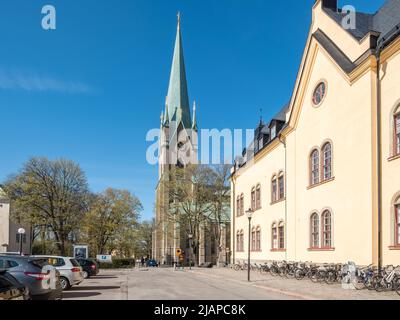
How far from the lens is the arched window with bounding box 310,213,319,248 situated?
88.9 feet

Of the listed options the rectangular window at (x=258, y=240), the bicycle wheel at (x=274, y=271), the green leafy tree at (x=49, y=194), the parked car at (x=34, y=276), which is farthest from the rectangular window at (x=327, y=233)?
the green leafy tree at (x=49, y=194)

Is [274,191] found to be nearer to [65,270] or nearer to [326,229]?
[326,229]

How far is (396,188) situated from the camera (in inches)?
757

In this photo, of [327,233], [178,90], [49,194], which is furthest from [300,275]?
[178,90]

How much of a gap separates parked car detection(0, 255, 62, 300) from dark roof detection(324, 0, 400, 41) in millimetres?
17431

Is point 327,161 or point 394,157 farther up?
point 327,161

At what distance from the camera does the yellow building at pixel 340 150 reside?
20125mm

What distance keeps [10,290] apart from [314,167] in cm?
2157

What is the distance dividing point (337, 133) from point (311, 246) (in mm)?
7229

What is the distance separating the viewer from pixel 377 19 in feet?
85.2

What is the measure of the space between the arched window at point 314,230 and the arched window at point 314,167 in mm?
2022

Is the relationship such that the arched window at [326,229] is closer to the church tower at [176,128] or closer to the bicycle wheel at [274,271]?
the bicycle wheel at [274,271]
